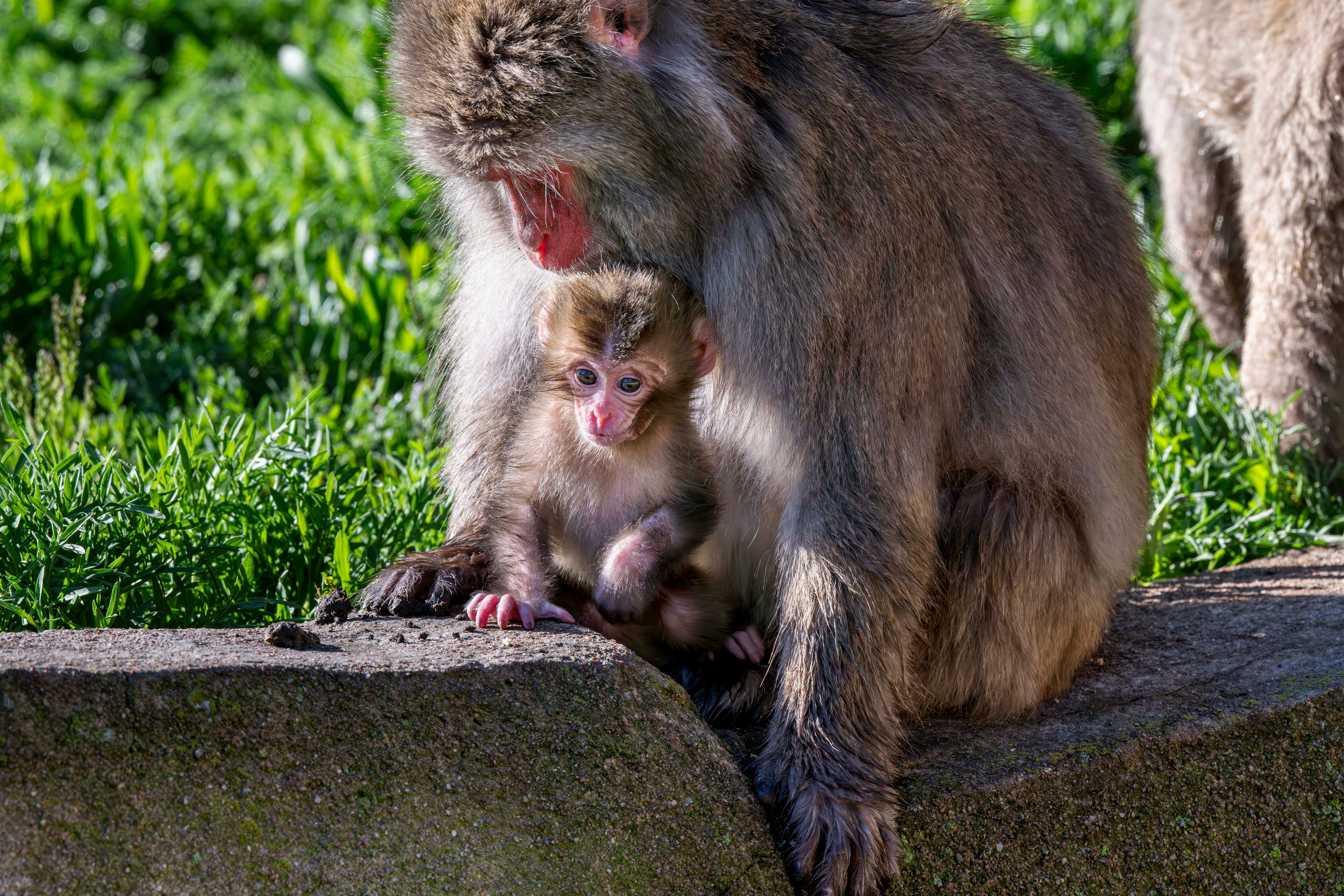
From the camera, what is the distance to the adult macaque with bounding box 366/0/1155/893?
8.95 feet

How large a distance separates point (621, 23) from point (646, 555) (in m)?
1.04

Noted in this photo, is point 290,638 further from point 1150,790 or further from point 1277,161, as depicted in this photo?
point 1277,161

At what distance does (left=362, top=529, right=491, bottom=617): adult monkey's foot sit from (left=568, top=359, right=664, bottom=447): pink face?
38 cm

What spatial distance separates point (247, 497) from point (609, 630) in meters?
1.17

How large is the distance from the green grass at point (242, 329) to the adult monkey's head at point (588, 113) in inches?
28.5

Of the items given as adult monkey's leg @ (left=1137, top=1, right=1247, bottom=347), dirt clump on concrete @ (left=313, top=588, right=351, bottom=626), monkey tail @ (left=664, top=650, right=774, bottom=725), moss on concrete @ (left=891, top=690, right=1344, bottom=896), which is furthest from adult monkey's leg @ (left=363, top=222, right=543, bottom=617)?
adult monkey's leg @ (left=1137, top=1, right=1247, bottom=347)

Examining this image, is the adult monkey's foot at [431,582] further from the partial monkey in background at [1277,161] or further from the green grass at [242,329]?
the partial monkey in background at [1277,161]

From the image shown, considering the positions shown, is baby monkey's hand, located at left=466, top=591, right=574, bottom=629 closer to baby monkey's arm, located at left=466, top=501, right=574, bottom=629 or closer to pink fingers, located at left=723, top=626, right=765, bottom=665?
baby monkey's arm, located at left=466, top=501, right=574, bottom=629

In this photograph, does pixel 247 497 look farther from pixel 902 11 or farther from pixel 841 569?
pixel 902 11

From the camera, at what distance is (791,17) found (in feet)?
9.57

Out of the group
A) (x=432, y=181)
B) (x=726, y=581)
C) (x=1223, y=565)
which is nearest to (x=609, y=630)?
(x=726, y=581)

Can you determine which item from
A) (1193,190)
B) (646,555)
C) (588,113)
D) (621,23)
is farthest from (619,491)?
(1193,190)

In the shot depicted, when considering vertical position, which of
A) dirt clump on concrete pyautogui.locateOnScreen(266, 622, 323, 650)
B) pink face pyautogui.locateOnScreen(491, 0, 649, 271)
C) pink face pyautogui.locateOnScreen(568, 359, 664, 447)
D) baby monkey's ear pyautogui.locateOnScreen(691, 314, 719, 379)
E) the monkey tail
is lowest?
the monkey tail

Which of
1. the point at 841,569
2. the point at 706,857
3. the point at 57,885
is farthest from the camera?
the point at 841,569
